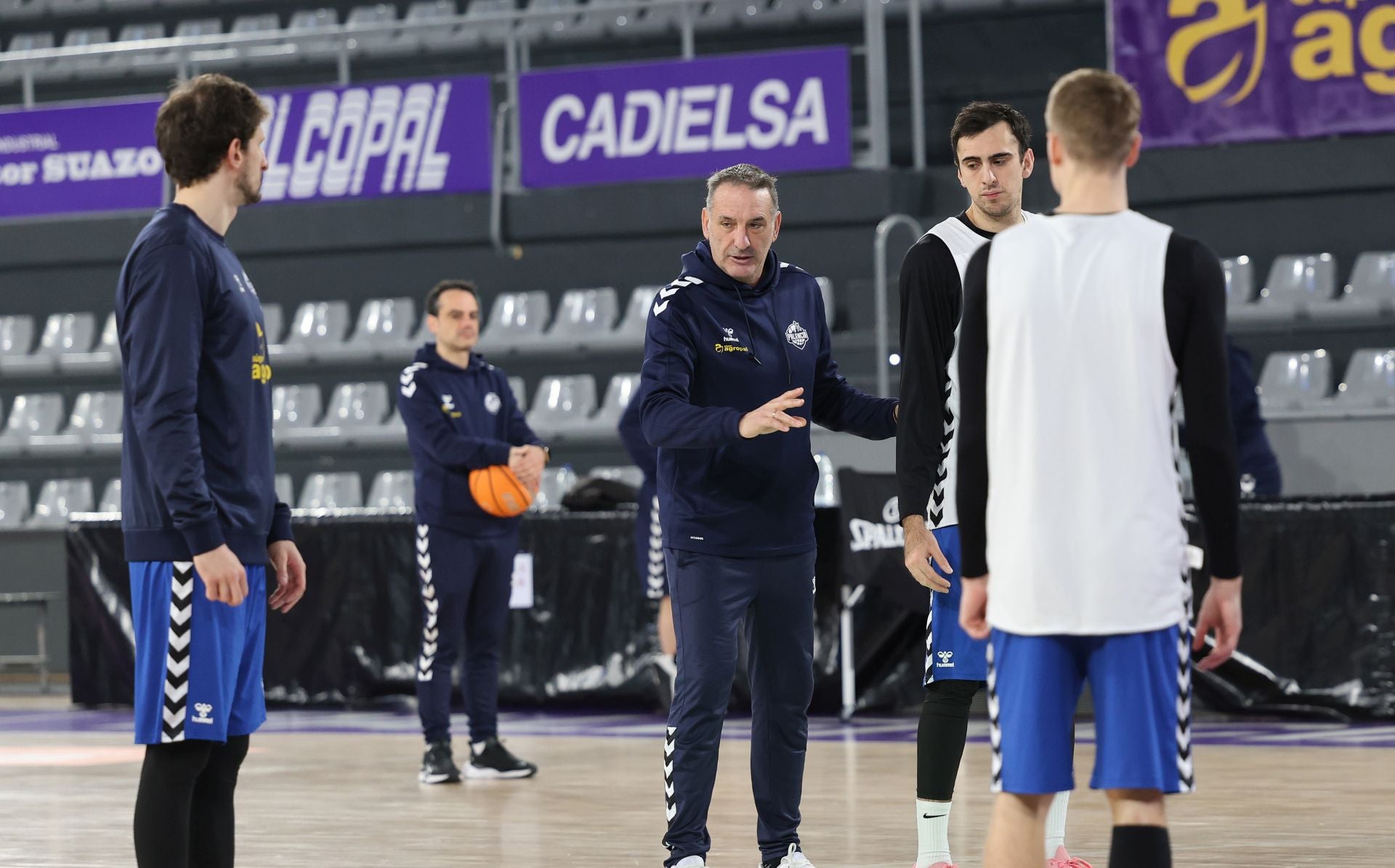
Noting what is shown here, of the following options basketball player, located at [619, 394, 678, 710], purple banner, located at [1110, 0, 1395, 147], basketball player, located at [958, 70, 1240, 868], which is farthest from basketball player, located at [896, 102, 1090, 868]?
purple banner, located at [1110, 0, 1395, 147]

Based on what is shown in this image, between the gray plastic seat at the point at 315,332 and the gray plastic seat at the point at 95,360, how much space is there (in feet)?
4.28

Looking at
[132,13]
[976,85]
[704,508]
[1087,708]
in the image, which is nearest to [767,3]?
[976,85]

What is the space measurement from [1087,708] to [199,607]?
6.44 m

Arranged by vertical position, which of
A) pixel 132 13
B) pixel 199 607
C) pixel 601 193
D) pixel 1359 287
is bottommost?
pixel 199 607

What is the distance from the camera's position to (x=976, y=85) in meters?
14.6

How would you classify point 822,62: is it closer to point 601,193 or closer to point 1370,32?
point 601,193

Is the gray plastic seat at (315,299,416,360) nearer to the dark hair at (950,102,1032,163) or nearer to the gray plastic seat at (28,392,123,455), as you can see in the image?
the gray plastic seat at (28,392,123,455)

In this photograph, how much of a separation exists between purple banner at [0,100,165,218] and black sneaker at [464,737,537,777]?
25.2 ft

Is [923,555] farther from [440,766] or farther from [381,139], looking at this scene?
[381,139]

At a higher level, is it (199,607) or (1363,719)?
(199,607)

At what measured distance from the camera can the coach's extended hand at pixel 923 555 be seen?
175 inches

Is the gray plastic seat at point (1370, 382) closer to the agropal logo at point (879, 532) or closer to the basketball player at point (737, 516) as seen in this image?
the agropal logo at point (879, 532)

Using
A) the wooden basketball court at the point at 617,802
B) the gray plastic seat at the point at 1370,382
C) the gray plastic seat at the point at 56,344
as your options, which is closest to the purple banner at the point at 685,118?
the gray plastic seat at the point at 1370,382

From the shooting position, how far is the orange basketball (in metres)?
7.55
